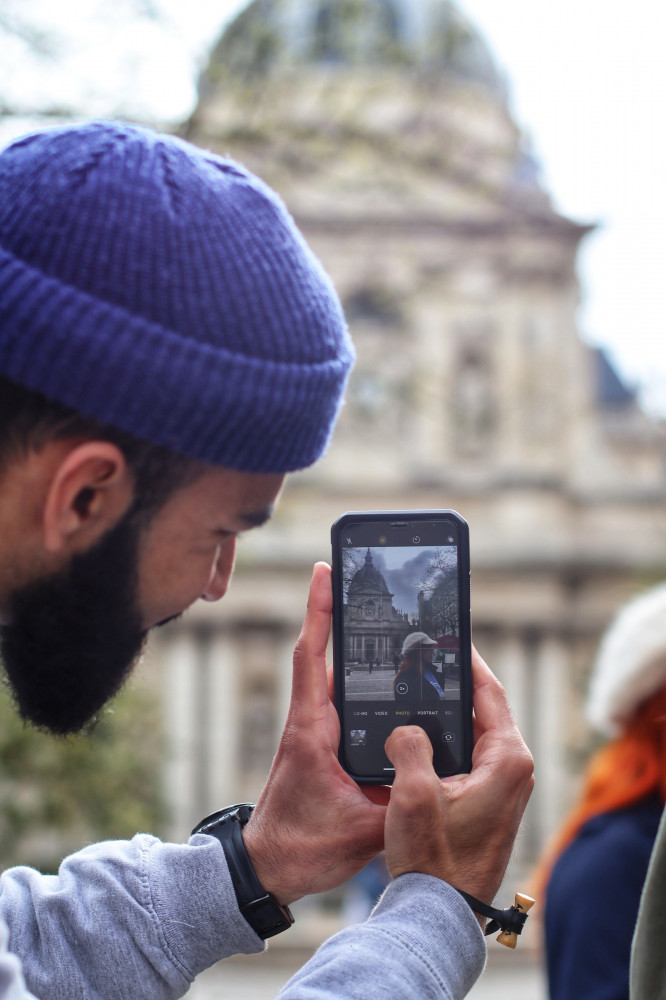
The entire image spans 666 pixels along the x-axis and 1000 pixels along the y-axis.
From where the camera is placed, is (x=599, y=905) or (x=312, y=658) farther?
(x=599, y=905)

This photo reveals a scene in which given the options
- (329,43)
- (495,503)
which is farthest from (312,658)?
(495,503)

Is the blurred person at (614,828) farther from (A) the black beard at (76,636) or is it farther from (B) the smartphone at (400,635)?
(A) the black beard at (76,636)

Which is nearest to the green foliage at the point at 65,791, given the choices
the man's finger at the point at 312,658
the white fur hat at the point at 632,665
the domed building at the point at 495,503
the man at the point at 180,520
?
the white fur hat at the point at 632,665

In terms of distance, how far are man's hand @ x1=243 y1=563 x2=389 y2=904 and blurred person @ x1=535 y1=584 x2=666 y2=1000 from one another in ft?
3.78

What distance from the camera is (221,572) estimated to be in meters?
1.48

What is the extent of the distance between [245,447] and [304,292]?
18 cm

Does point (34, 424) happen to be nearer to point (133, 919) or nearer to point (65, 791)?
point (133, 919)

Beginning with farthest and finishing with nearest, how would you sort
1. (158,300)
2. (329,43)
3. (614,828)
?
(329,43), (614,828), (158,300)

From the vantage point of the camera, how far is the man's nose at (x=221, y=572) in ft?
4.78

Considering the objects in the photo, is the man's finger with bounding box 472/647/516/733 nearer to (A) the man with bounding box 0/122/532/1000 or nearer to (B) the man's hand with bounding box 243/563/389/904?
(A) the man with bounding box 0/122/532/1000

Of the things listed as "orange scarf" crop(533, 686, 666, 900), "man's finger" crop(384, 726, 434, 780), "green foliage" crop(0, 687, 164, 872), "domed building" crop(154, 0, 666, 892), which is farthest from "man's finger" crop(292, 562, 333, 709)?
"domed building" crop(154, 0, 666, 892)

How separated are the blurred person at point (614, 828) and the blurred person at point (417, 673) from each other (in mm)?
1118

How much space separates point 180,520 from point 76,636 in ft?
A: 0.56

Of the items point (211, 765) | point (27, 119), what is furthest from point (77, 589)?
point (211, 765)
